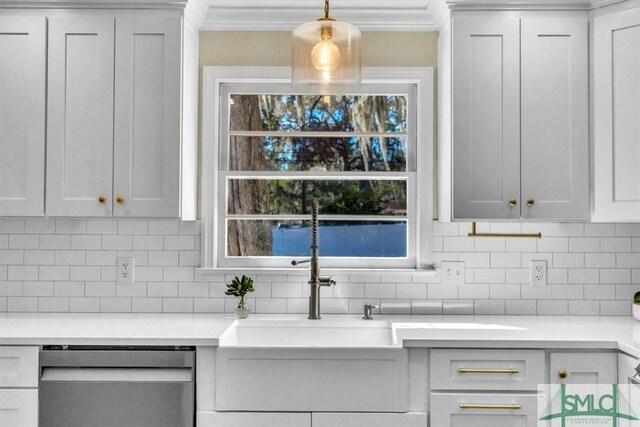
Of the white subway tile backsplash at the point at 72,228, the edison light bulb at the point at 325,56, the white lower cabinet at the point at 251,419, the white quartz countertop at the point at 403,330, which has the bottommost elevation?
the white lower cabinet at the point at 251,419

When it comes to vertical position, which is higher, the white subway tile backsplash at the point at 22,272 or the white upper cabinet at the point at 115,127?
the white upper cabinet at the point at 115,127

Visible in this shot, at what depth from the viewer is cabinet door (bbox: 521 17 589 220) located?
2441mm

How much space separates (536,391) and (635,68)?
138 cm

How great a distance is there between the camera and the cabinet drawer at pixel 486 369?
2.11 m

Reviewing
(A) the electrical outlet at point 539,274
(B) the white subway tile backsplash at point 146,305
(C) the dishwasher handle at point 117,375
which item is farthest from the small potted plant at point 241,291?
(A) the electrical outlet at point 539,274

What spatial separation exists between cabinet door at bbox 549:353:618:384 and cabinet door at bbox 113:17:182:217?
1642mm

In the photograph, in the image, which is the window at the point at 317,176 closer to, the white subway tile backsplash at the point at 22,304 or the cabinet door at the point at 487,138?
the cabinet door at the point at 487,138

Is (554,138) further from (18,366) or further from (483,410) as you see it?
(18,366)

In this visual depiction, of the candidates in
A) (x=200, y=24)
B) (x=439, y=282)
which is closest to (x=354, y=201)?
(x=439, y=282)

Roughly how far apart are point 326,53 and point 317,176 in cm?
91

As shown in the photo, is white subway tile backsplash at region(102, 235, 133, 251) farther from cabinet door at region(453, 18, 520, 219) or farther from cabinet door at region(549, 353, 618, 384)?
cabinet door at region(549, 353, 618, 384)

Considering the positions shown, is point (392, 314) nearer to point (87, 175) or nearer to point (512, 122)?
point (512, 122)

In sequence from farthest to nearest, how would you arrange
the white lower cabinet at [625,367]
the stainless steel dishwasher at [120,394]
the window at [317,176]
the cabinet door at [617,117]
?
the window at [317,176] < the cabinet door at [617,117] < the stainless steel dishwasher at [120,394] < the white lower cabinet at [625,367]

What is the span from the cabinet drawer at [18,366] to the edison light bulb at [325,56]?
1.48 metres
